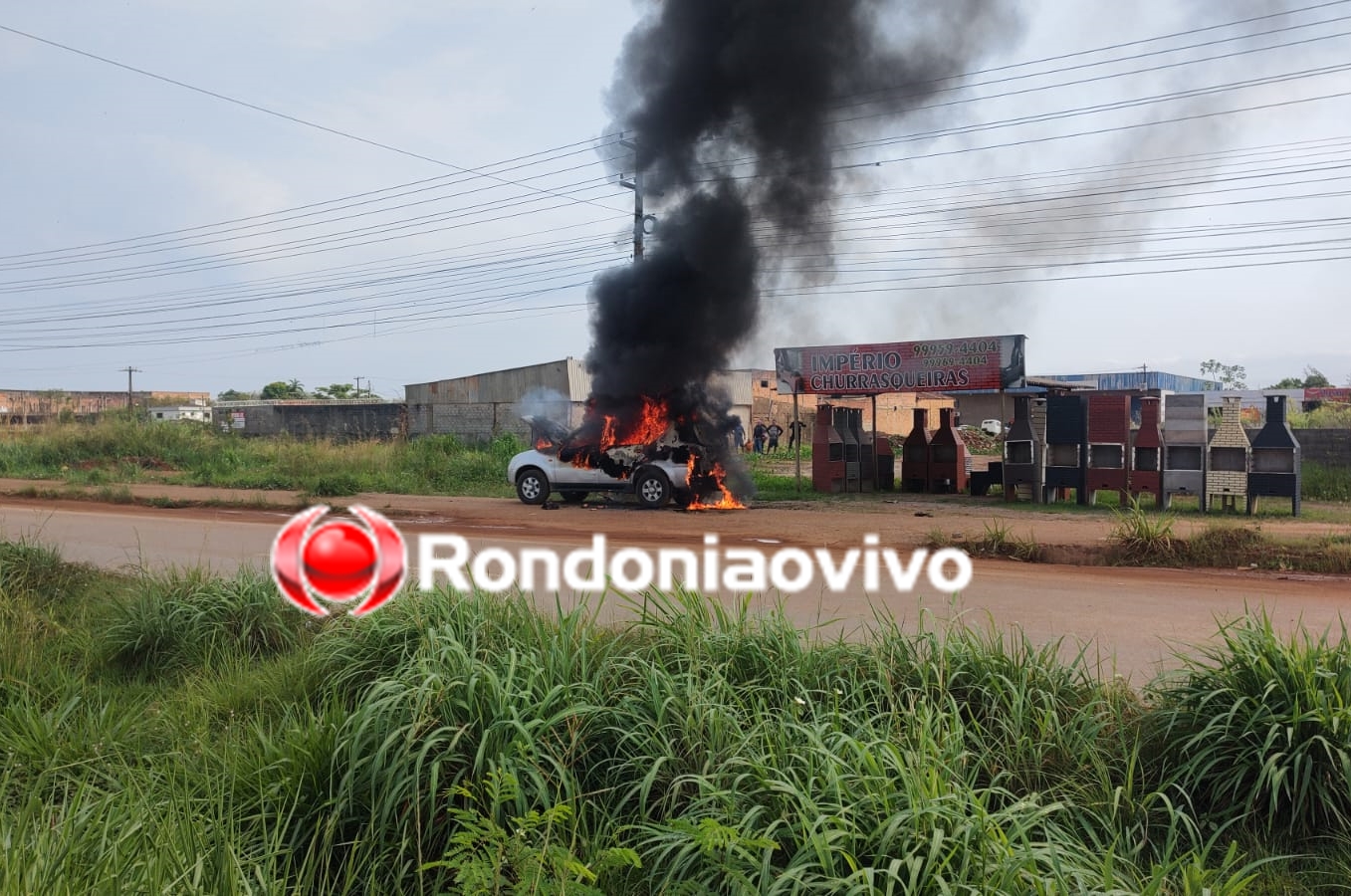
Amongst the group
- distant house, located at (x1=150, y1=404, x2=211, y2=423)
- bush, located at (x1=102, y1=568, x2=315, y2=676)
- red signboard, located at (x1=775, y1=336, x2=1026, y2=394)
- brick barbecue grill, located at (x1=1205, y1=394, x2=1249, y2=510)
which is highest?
red signboard, located at (x1=775, y1=336, x2=1026, y2=394)

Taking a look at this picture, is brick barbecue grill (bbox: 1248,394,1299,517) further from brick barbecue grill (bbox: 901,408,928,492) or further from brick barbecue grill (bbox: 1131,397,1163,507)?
brick barbecue grill (bbox: 901,408,928,492)

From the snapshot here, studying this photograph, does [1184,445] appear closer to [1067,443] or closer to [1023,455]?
[1067,443]

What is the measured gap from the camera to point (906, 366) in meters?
18.9

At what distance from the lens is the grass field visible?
2.92m

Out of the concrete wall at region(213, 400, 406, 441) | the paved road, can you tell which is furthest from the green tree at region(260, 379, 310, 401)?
the paved road

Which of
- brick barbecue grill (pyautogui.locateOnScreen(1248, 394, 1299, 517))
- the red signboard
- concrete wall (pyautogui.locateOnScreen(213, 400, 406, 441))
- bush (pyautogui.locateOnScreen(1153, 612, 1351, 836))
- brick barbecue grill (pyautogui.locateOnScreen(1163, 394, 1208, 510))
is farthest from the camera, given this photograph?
concrete wall (pyautogui.locateOnScreen(213, 400, 406, 441))

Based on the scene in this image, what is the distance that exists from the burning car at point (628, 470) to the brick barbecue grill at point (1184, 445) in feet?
23.2

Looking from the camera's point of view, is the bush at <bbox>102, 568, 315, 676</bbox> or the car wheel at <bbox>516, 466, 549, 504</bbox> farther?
the car wheel at <bbox>516, 466, 549, 504</bbox>

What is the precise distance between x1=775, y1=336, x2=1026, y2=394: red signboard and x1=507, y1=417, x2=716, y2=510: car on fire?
4.20 meters

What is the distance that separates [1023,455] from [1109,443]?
1.51m

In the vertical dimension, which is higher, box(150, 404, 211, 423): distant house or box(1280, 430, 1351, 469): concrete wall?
box(150, 404, 211, 423): distant house

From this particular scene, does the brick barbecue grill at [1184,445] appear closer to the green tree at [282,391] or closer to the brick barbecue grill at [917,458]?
the brick barbecue grill at [917,458]

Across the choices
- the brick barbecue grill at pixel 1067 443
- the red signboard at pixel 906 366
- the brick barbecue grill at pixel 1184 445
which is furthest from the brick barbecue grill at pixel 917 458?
the brick barbecue grill at pixel 1184 445

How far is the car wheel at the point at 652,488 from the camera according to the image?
1634 cm
